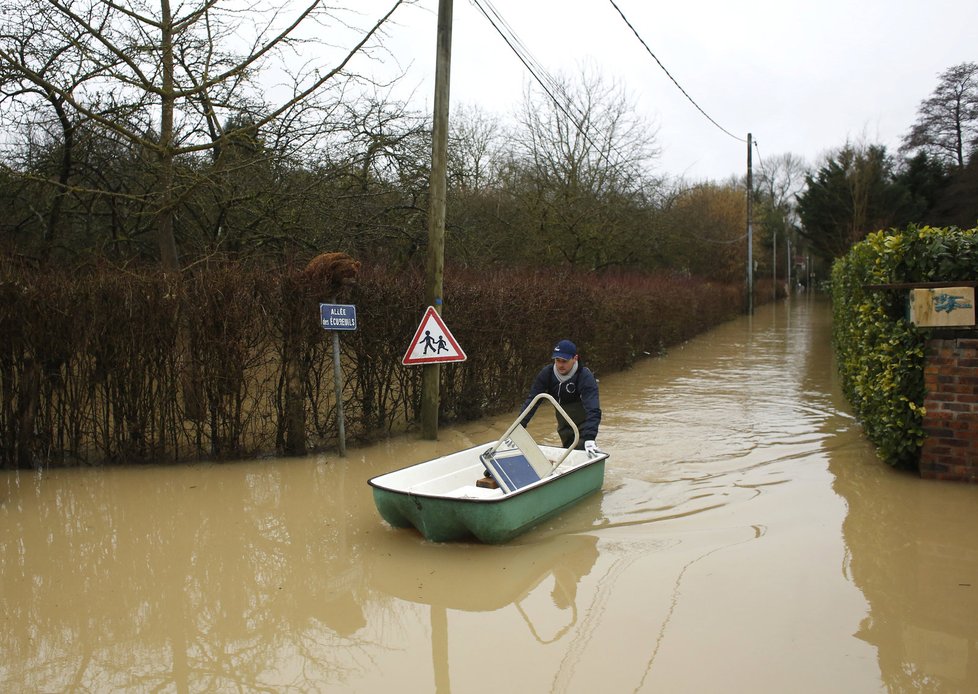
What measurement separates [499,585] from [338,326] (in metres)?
4.38

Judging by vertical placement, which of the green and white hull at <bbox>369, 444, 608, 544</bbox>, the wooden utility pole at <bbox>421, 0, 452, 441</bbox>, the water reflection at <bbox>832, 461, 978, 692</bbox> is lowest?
the water reflection at <bbox>832, 461, 978, 692</bbox>

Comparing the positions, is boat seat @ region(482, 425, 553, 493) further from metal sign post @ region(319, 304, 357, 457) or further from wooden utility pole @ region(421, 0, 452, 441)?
wooden utility pole @ region(421, 0, 452, 441)

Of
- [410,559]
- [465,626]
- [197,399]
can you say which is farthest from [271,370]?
[465,626]

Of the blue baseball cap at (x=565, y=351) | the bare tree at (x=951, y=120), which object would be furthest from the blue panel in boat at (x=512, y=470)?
the bare tree at (x=951, y=120)

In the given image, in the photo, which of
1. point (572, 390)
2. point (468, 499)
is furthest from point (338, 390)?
point (468, 499)

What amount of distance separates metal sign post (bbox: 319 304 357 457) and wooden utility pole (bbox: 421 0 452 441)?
4.39 ft

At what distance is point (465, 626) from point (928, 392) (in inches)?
215

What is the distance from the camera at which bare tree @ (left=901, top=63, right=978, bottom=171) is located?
40844 millimetres

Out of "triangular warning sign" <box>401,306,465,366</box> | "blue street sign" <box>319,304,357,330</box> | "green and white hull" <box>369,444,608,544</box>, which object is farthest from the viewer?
"triangular warning sign" <box>401,306,465,366</box>

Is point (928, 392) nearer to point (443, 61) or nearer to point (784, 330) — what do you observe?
point (443, 61)

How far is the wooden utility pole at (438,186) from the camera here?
10.2m

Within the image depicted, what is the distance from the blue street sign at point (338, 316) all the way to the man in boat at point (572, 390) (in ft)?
7.95

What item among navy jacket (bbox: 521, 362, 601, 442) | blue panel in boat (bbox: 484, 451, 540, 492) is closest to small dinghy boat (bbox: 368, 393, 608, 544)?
blue panel in boat (bbox: 484, 451, 540, 492)

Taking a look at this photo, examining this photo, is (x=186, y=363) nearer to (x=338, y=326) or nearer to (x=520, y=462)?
(x=338, y=326)
